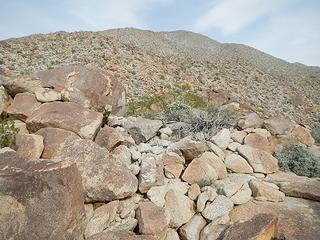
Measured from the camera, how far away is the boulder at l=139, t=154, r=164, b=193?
533 cm

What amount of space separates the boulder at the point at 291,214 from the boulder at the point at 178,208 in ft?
2.14

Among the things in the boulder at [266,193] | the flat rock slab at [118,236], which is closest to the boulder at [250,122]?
the boulder at [266,193]

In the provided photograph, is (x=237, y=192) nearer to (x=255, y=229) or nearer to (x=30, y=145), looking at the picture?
(x=255, y=229)

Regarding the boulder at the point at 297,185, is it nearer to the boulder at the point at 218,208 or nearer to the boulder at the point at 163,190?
the boulder at the point at 218,208

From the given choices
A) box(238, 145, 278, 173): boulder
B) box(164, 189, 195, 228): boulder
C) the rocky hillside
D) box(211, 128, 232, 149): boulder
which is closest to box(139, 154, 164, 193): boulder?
box(164, 189, 195, 228): boulder

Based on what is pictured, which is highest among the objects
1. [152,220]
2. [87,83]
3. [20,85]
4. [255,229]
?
[87,83]

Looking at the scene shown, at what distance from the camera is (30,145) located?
5289mm

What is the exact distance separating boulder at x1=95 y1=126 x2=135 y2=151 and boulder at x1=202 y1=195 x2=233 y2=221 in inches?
83.2

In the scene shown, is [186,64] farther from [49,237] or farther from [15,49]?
[49,237]

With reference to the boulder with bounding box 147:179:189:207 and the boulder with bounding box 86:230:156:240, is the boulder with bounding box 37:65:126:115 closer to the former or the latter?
the boulder with bounding box 147:179:189:207

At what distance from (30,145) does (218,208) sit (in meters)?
3.13

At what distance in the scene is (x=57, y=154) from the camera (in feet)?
17.2

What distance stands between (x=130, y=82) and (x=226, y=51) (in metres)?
42.0

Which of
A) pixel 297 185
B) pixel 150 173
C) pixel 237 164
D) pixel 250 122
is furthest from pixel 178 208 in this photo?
pixel 250 122
